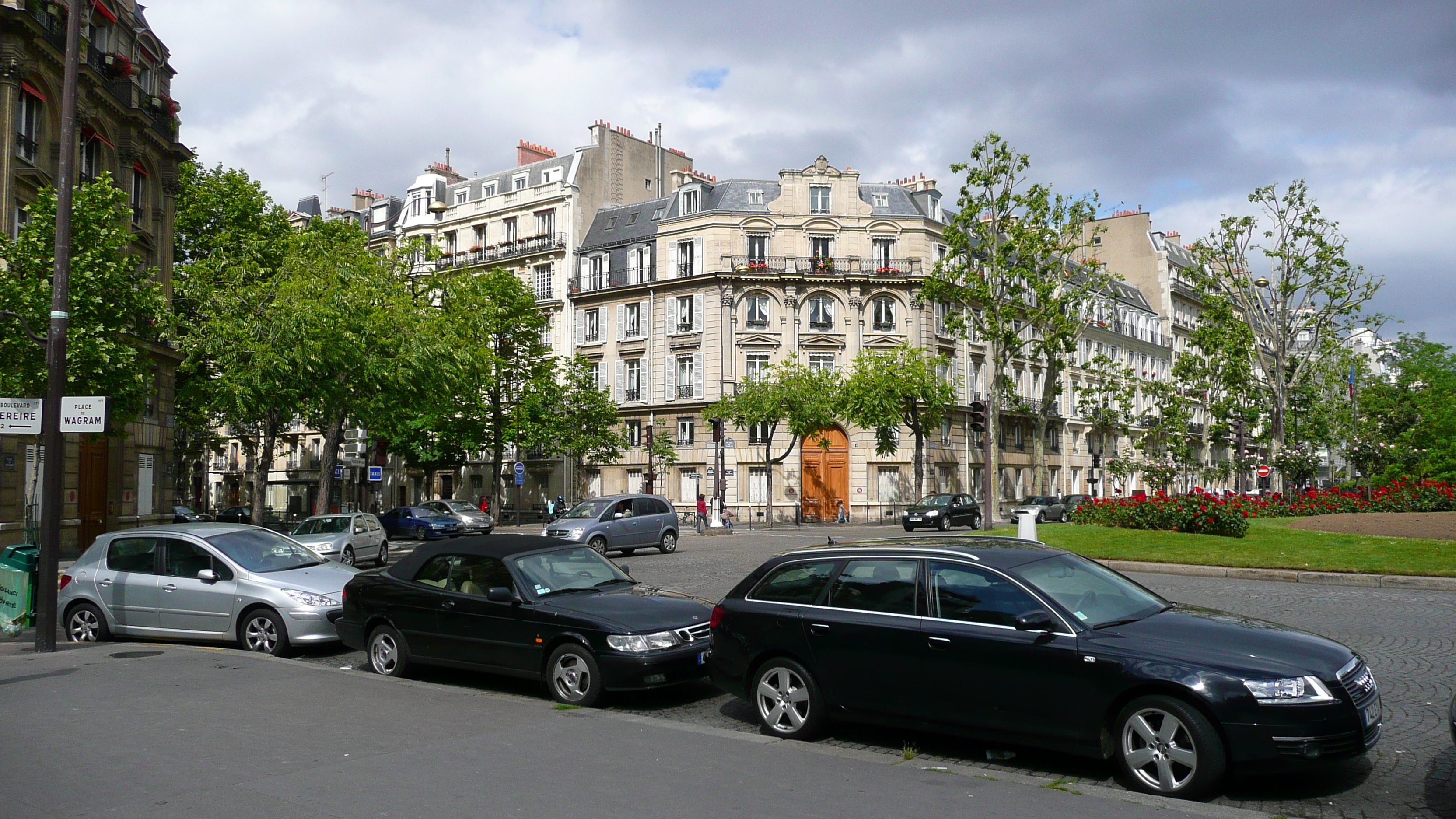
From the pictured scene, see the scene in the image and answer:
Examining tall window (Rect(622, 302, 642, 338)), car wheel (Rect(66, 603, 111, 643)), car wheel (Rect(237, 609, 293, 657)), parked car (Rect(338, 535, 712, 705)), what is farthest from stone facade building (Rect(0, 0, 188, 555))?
tall window (Rect(622, 302, 642, 338))

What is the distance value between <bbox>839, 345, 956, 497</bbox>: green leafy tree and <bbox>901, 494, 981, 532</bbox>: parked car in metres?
6.29

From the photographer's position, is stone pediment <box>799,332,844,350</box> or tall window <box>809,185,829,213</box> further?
tall window <box>809,185,829,213</box>

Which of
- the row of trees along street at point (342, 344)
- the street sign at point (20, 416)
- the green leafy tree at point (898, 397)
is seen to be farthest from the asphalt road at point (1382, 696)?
the green leafy tree at point (898, 397)

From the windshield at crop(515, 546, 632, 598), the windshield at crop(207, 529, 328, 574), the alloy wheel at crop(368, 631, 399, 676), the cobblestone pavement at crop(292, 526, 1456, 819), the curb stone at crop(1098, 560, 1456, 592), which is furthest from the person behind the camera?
the curb stone at crop(1098, 560, 1456, 592)

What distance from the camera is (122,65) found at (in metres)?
29.8

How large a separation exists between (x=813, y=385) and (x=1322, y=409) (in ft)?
123

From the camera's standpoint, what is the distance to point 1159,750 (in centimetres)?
613

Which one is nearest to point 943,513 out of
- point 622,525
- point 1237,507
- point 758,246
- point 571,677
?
point 622,525

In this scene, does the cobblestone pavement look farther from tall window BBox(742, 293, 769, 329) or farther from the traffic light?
tall window BBox(742, 293, 769, 329)

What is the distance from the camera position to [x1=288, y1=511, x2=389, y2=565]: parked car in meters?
25.1

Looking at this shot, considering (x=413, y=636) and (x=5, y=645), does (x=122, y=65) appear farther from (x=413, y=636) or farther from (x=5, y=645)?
(x=413, y=636)

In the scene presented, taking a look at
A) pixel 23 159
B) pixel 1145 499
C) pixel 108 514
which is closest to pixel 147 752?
pixel 1145 499

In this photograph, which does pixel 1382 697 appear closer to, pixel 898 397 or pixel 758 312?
pixel 898 397

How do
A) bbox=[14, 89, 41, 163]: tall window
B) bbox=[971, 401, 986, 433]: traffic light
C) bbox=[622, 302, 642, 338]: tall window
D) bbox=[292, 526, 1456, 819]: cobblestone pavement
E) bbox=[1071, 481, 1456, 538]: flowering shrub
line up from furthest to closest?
bbox=[622, 302, 642, 338]: tall window → bbox=[971, 401, 986, 433]: traffic light → bbox=[14, 89, 41, 163]: tall window → bbox=[1071, 481, 1456, 538]: flowering shrub → bbox=[292, 526, 1456, 819]: cobblestone pavement
